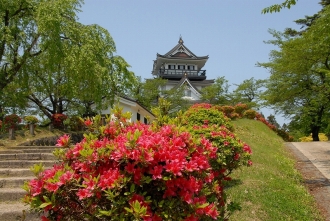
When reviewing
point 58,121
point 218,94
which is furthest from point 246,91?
point 58,121

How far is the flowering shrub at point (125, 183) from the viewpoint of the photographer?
88.1 inches

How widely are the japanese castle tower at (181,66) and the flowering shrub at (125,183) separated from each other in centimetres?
3750

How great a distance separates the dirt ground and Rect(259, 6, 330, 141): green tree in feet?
10.2

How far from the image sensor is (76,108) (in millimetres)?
16281

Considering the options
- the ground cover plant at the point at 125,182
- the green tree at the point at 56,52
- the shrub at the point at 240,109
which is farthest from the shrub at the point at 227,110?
the ground cover plant at the point at 125,182

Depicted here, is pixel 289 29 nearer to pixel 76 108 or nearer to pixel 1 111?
pixel 76 108

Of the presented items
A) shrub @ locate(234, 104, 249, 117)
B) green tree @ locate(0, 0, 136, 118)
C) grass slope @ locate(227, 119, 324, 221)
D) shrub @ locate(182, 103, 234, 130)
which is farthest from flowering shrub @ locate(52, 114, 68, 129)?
shrub @ locate(234, 104, 249, 117)

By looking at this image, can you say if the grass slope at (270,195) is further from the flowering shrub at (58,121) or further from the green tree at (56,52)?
the flowering shrub at (58,121)

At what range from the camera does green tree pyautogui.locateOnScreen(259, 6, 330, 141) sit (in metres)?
11.4

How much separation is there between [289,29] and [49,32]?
2481cm

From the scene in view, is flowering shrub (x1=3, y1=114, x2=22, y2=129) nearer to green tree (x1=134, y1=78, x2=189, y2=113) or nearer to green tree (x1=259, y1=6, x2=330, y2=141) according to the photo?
green tree (x1=259, y1=6, x2=330, y2=141)

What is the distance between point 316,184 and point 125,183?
7191 millimetres

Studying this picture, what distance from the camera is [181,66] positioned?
4284 centimetres

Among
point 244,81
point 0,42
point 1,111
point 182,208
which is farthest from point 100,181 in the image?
point 244,81
